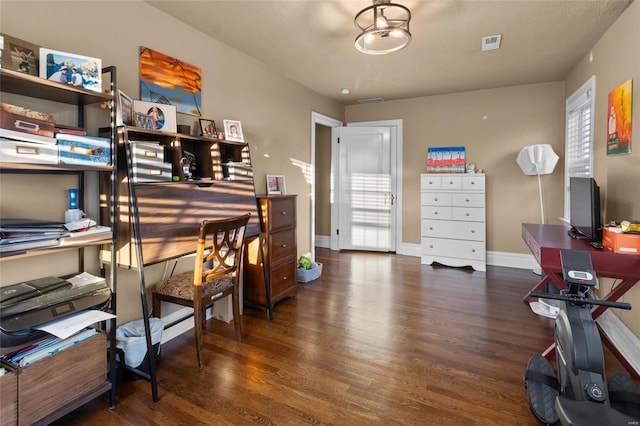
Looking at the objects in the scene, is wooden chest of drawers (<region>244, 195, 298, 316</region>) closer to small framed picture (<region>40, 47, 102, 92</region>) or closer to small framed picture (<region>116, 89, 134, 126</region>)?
small framed picture (<region>116, 89, 134, 126</region>)

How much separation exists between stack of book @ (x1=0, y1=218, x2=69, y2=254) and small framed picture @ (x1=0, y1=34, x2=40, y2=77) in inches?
28.9

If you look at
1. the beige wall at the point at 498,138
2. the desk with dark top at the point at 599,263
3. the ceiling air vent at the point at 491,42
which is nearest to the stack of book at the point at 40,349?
the desk with dark top at the point at 599,263

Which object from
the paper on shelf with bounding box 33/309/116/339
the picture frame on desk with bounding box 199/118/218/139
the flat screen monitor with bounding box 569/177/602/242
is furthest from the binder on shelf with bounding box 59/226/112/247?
the flat screen monitor with bounding box 569/177/602/242

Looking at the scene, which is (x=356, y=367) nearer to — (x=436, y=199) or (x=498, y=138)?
(x=436, y=199)

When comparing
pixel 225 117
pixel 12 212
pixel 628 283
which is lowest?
pixel 628 283

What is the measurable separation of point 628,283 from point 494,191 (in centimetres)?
298

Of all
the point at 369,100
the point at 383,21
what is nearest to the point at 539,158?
the point at 369,100

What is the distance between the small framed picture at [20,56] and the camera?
162cm

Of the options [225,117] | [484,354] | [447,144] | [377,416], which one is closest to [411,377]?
[377,416]

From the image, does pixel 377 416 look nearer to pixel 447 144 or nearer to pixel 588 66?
pixel 588 66

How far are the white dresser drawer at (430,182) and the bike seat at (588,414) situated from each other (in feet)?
11.7

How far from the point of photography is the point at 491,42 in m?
3.14

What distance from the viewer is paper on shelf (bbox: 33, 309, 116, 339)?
1.53 meters

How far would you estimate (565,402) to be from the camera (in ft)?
4.89
